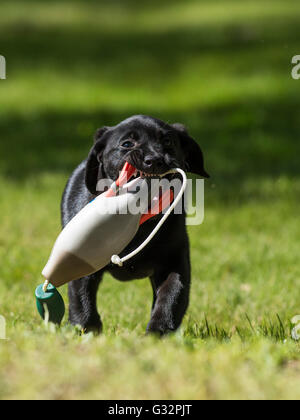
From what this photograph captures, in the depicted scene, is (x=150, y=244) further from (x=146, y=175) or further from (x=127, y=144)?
(x=127, y=144)

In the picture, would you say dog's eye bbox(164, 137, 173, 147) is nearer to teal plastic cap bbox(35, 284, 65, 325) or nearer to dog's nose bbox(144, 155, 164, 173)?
dog's nose bbox(144, 155, 164, 173)

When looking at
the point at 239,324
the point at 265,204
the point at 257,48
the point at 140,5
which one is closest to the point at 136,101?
the point at 257,48

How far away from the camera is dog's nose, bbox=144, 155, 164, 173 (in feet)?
11.0

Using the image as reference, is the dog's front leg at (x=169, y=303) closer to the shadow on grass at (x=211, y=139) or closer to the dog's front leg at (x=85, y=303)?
the dog's front leg at (x=85, y=303)

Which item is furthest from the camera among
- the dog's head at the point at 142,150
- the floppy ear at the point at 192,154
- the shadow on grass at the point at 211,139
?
the shadow on grass at the point at 211,139

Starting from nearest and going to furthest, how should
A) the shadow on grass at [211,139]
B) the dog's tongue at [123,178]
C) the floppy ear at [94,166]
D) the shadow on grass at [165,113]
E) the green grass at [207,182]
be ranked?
the green grass at [207,182]
the dog's tongue at [123,178]
the floppy ear at [94,166]
the shadow on grass at [211,139]
the shadow on grass at [165,113]

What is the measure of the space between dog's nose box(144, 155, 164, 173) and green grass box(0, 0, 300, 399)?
783mm

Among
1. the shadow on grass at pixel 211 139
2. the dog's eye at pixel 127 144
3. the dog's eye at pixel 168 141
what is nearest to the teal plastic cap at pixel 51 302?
the dog's eye at pixel 127 144

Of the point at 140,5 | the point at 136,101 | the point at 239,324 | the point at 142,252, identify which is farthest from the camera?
the point at 140,5

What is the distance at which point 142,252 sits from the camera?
11.8 feet

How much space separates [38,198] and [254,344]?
511 centimetres

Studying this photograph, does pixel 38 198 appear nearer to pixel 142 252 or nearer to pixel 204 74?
pixel 142 252

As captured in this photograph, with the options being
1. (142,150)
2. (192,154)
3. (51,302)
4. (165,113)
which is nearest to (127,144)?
(142,150)

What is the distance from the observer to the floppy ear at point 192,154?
403 centimetres
